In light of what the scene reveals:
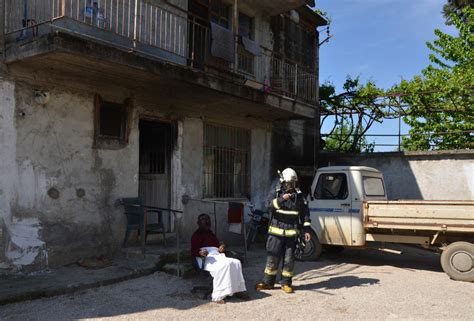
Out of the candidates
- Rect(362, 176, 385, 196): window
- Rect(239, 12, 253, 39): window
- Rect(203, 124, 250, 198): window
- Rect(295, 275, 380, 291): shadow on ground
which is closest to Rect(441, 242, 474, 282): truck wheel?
Rect(295, 275, 380, 291): shadow on ground

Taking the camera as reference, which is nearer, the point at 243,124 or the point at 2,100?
the point at 2,100

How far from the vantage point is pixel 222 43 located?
375 inches

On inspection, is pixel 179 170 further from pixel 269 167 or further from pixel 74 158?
pixel 269 167

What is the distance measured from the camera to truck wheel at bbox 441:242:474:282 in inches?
280

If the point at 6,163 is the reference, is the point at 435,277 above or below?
below

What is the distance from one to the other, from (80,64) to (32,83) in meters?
0.87

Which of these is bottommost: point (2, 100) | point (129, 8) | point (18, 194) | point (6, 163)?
point (18, 194)

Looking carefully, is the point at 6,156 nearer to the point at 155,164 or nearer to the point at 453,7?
the point at 155,164

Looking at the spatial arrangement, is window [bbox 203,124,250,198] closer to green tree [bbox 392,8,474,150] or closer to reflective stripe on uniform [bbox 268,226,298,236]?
reflective stripe on uniform [bbox 268,226,298,236]

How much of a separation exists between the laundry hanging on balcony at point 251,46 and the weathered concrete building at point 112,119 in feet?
0.12

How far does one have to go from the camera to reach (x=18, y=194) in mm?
6480

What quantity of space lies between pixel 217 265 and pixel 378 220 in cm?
351

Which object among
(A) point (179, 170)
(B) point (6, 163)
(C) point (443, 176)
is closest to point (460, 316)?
(A) point (179, 170)

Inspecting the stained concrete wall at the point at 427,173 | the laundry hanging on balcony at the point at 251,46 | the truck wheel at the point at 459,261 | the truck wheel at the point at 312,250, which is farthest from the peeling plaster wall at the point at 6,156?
the stained concrete wall at the point at 427,173
